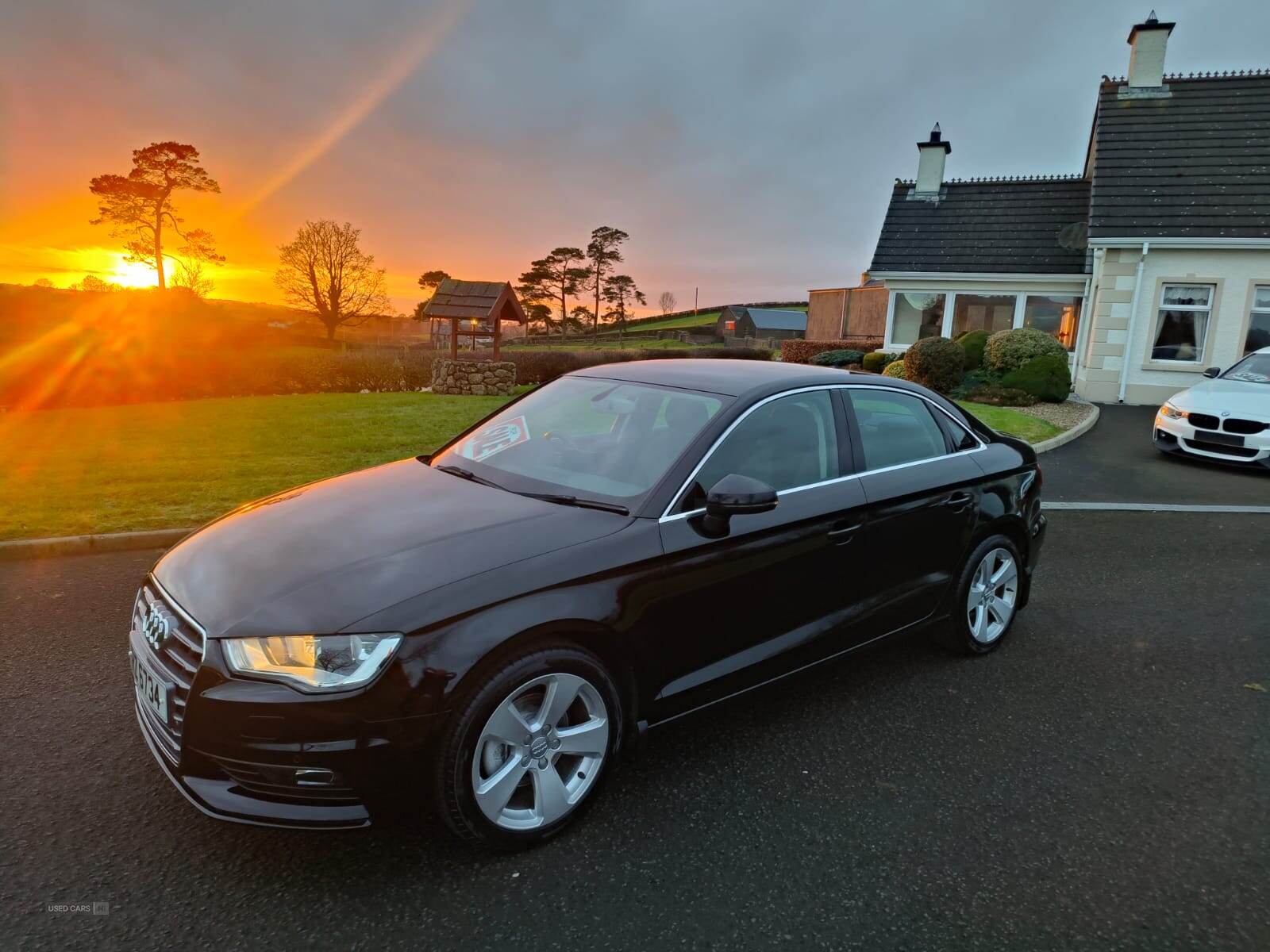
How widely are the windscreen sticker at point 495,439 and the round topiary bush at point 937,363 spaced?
1390 centimetres

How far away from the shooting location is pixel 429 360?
22281 mm

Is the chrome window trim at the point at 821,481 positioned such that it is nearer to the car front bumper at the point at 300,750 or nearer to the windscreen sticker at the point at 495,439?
the windscreen sticker at the point at 495,439

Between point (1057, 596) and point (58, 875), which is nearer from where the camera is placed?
point (58, 875)

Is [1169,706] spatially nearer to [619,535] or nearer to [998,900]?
[998,900]

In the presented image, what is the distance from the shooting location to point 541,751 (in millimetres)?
2637

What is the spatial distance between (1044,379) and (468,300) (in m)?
16.7

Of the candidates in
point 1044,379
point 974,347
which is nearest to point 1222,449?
point 1044,379

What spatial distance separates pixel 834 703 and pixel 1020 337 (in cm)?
1523

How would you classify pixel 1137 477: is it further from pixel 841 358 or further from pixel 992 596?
pixel 841 358

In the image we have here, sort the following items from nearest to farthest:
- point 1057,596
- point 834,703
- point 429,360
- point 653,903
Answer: point 653,903 → point 834,703 → point 1057,596 → point 429,360

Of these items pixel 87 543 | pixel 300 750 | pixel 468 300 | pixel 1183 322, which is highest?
pixel 468 300

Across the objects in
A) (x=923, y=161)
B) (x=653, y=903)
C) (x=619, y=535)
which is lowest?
(x=653, y=903)

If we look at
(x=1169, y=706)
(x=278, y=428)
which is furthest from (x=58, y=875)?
(x=278, y=428)

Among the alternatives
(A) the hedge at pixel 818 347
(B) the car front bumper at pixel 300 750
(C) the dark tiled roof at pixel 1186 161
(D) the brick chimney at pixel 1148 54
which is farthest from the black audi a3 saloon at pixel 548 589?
(A) the hedge at pixel 818 347
